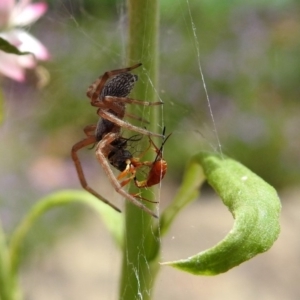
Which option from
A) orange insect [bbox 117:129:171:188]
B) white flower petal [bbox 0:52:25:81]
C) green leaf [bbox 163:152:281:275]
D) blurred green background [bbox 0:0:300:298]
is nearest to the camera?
green leaf [bbox 163:152:281:275]

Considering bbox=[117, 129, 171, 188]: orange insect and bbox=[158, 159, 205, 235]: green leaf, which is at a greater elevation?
bbox=[117, 129, 171, 188]: orange insect

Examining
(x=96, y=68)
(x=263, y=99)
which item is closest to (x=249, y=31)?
(x=263, y=99)

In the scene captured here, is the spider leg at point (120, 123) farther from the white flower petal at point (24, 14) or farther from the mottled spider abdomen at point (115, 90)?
the white flower petal at point (24, 14)

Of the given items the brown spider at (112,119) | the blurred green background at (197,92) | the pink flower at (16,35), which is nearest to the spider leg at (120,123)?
the brown spider at (112,119)

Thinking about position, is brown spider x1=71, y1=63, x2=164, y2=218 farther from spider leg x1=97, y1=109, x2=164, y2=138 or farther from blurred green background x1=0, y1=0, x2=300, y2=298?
blurred green background x1=0, y1=0, x2=300, y2=298

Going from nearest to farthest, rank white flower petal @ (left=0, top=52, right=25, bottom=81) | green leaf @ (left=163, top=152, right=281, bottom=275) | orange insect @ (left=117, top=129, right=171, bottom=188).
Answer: green leaf @ (left=163, top=152, right=281, bottom=275) < orange insect @ (left=117, top=129, right=171, bottom=188) < white flower petal @ (left=0, top=52, right=25, bottom=81)

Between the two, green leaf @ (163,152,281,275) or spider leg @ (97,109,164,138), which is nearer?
green leaf @ (163,152,281,275)

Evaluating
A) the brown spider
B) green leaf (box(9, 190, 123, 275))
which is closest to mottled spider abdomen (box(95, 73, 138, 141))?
the brown spider
